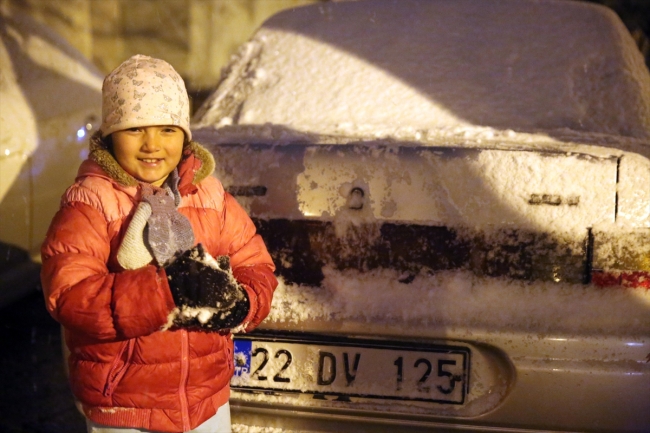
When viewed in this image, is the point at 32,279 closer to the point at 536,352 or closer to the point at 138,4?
the point at 536,352

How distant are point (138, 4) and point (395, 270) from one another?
10.1 metres

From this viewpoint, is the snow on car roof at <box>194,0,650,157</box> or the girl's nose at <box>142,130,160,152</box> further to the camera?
the snow on car roof at <box>194,0,650,157</box>

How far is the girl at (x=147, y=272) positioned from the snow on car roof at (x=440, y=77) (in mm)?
859

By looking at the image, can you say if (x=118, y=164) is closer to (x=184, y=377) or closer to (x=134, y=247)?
(x=134, y=247)

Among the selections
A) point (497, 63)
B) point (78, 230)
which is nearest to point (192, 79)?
point (497, 63)

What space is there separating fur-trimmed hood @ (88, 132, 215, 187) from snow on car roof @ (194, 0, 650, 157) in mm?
785

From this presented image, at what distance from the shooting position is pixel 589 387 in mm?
2148

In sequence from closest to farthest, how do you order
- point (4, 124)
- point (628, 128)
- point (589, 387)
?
point (589, 387) < point (628, 128) < point (4, 124)

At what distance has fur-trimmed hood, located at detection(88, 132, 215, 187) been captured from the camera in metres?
1.69

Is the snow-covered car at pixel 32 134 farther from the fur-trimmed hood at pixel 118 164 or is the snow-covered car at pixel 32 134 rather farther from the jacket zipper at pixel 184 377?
the jacket zipper at pixel 184 377

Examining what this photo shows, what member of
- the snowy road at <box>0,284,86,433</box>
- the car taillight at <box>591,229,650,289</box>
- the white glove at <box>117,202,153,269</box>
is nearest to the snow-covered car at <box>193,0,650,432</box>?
the car taillight at <box>591,229,650,289</box>

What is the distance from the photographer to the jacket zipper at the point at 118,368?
66.4 inches

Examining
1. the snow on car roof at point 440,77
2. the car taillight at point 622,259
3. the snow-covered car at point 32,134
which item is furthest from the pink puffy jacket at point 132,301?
the snow-covered car at point 32,134

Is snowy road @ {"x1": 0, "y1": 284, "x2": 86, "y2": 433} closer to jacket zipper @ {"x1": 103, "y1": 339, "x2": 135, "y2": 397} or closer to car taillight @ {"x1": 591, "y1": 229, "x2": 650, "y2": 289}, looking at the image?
jacket zipper @ {"x1": 103, "y1": 339, "x2": 135, "y2": 397}
